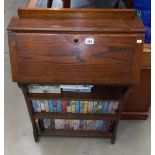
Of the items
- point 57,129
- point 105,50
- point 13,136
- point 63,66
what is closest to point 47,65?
point 63,66

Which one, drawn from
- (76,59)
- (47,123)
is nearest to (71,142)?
(47,123)

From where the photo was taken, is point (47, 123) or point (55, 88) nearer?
point (55, 88)

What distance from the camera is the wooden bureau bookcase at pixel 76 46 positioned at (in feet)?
2.83

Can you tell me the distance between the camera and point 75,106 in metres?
1.18

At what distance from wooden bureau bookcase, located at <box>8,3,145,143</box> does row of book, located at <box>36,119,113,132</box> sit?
1.40 feet

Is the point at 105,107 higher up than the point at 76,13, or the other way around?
the point at 76,13

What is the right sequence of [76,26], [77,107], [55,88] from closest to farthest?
[76,26]
[55,88]
[77,107]

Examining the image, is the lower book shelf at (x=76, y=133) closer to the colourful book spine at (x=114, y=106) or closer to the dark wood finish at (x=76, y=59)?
the colourful book spine at (x=114, y=106)

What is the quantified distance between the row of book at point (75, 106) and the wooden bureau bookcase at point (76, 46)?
22 cm

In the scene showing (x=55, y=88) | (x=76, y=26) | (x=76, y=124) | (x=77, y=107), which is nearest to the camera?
(x=76, y=26)

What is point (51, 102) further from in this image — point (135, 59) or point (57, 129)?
point (135, 59)

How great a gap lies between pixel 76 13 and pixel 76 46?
14 centimetres

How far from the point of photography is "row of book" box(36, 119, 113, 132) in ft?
4.32

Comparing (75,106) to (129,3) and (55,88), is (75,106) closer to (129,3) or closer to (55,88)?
(55,88)
